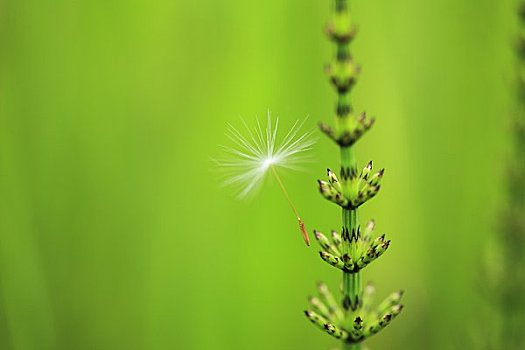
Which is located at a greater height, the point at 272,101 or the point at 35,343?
the point at 272,101

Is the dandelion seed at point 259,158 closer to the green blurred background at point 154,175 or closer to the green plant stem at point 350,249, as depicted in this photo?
the green plant stem at point 350,249

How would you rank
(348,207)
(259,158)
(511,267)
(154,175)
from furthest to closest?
(154,175)
(511,267)
(259,158)
(348,207)

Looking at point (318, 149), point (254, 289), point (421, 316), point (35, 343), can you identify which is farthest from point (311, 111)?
point (35, 343)

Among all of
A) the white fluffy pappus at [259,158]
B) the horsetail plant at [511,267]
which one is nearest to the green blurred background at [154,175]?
the horsetail plant at [511,267]

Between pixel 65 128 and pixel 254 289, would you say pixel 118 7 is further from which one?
pixel 254 289

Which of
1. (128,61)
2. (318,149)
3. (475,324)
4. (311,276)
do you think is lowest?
(475,324)

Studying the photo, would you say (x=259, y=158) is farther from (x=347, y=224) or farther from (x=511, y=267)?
(x=511, y=267)

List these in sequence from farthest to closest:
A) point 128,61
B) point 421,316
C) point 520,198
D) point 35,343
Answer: point 421,316, point 128,61, point 35,343, point 520,198

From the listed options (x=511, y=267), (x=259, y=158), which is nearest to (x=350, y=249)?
(x=259, y=158)
